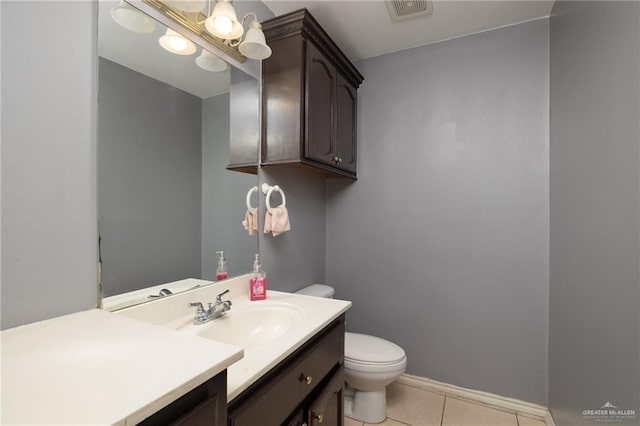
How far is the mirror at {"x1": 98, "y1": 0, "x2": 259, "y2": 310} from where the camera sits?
0.91 meters

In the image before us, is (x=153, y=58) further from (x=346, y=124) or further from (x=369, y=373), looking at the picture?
(x=369, y=373)

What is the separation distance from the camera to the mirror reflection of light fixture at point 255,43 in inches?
45.3

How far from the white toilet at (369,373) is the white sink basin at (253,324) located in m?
0.64

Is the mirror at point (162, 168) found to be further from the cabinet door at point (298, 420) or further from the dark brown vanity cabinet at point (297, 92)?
the cabinet door at point (298, 420)

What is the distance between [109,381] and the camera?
45 centimetres

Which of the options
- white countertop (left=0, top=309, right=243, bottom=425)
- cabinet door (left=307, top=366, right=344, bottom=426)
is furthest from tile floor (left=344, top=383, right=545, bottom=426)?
white countertop (left=0, top=309, right=243, bottom=425)

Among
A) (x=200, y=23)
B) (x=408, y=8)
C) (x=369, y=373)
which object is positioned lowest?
(x=369, y=373)

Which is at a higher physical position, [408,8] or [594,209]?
[408,8]

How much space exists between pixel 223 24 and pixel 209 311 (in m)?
1.14

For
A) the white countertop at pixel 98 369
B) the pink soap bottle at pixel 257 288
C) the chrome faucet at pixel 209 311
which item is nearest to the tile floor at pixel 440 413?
the pink soap bottle at pixel 257 288

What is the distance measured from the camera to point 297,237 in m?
1.94

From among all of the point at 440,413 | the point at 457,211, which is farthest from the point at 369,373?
the point at 457,211

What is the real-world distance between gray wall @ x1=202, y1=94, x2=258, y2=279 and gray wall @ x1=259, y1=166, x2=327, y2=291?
13 cm

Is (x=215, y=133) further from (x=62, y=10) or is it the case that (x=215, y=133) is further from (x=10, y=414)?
(x=10, y=414)
